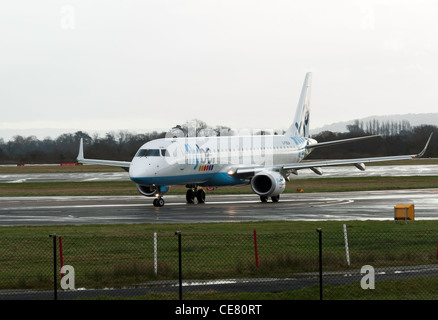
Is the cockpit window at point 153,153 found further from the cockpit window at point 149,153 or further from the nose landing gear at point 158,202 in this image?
the nose landing gear at point 158,202

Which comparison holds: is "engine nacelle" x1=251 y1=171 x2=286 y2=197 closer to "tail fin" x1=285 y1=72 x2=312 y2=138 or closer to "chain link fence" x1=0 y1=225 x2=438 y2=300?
"tail fin" x1=285 y1=72 x2=312 y2=138

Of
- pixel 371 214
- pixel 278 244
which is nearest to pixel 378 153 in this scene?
pixel 371 214

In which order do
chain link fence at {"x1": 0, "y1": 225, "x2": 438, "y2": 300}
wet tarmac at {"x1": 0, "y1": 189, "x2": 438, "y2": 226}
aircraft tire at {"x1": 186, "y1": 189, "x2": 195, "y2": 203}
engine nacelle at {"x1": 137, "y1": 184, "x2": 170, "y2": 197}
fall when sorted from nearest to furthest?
chain link fence at {"x1": 0, "y1": 225, "x2": 438, "y2": 300}
wet tarmac at {"x1": 0, "y1": 189, "x2": 438, "y2": 226}
engine nacelle at {"x1": 137, "y1": 184, "x2": 170, "y2": 197}
aircraft tire at {"x1": 186, "y1": 189, "x2": 195, "y2": 203}

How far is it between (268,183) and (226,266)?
26.3 m

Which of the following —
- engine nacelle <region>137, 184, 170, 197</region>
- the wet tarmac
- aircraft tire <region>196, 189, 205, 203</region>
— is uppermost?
engine nacelle <region>137, 184, 170, 197</region>

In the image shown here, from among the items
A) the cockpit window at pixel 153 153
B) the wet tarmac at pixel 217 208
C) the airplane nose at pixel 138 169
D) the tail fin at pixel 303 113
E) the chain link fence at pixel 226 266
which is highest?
the tail fin at pixel 303 113

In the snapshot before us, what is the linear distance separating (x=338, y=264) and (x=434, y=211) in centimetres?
1833

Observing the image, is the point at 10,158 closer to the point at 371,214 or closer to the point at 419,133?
the point at 419,133

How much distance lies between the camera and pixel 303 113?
201 ft

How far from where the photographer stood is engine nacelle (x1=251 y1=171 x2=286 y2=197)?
47.6m

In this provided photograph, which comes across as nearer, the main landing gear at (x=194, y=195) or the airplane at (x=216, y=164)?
the airplane at (x=216, y=164)

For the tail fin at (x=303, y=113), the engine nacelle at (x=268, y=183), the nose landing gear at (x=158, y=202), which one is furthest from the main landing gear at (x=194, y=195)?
the tail fin at (x=303, y=113)

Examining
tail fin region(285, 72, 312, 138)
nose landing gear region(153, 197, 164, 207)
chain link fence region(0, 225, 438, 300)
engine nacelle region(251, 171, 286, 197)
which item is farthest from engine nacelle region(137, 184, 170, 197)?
chain link fence region(0, 225, 438, 300)

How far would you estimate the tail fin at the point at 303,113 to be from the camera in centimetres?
6037
